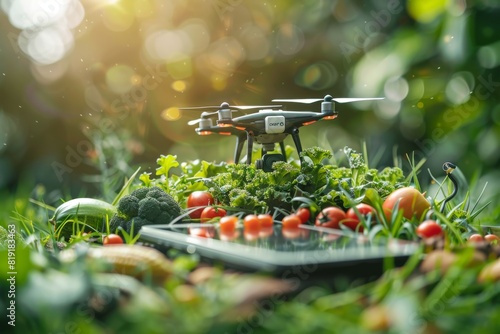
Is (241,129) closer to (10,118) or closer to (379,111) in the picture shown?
(379,111)

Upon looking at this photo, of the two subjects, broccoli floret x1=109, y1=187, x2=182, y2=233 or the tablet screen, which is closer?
the tablet screen

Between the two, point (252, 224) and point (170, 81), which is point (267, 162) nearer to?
point (252, 224)

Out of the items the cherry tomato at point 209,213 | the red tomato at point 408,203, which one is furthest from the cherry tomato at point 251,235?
the red tomato at point 408,203

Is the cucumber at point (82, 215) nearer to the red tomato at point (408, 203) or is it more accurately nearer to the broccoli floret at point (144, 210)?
the broccoli floret at point (144, 210)

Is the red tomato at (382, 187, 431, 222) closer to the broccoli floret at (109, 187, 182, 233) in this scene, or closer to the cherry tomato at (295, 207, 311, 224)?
the cherry tomato at (295, 207, 311, 224)

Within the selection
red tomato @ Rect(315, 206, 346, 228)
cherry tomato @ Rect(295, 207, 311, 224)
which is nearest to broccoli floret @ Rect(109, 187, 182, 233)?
cherry tomato @ Rect(295, 207, 311, 224)

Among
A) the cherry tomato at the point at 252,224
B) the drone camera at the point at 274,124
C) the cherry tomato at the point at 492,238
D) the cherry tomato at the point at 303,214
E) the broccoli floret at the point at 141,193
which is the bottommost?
the cherry tomato at the point at 492,238

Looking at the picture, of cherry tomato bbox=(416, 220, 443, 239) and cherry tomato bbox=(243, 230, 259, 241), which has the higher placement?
cherry tomato bbox=(243, 230, 259, 241)
